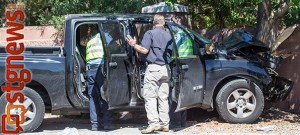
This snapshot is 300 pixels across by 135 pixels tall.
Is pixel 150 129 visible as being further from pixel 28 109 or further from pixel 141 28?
pixel 28 109

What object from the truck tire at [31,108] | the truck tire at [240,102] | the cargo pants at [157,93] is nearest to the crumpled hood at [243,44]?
the truck tire at [240,102]

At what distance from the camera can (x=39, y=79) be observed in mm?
7801

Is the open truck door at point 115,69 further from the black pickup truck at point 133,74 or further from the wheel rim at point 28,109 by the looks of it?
the wheel rim at point 28,109

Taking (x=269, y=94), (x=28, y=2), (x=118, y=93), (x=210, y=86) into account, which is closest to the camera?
(x=118, y=93)

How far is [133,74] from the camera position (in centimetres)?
786

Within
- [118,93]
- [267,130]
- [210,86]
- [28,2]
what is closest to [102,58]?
[118,93]

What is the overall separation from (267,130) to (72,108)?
3.09 meters

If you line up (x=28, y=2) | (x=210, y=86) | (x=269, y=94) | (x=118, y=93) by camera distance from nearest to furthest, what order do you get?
1. (x=118, y=93)
2. (x=210, y=86)
3. (x=269, y=94)
4. (x=28, y=2)

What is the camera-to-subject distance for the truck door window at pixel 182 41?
8.12 m

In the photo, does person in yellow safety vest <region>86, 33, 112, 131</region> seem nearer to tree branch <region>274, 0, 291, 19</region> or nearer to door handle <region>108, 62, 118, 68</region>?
door handle <region>108, 62, 118, 68</region>

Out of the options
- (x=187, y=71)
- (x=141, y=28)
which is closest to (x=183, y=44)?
(x=187, y=71)

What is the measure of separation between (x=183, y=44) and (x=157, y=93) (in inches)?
38.2

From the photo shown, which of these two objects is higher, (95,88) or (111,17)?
(111,17)

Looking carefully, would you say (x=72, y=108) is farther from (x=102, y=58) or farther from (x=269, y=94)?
(x=269, y=94)
